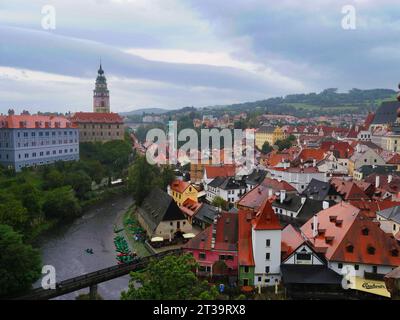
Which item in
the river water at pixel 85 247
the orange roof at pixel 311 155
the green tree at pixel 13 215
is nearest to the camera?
the river water at pixel 85 247

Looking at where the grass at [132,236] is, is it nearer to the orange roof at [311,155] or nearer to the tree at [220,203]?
the tree at [220,203]

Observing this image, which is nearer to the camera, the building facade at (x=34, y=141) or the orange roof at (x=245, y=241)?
the orange roof at (x=245, y=241)

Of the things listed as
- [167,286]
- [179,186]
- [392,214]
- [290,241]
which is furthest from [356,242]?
[179,186]

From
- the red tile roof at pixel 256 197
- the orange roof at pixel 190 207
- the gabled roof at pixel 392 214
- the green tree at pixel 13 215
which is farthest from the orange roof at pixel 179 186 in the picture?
the gabled roof at pixel 392 214

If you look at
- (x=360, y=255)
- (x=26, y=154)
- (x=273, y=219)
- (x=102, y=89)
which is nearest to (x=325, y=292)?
(x=360, y=255)

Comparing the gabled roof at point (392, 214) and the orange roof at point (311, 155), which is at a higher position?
the orange roof at point (311, 155)
